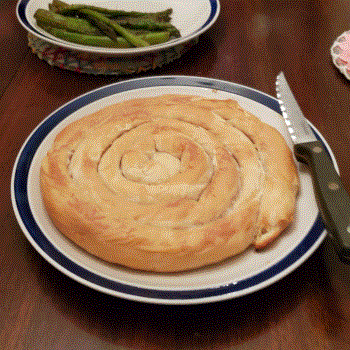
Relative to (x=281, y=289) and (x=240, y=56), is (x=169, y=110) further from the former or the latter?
(x=240, y=56)

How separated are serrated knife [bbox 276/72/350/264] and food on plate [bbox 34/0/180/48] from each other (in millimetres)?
584

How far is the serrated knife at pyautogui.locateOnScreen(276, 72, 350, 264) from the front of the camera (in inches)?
30.0

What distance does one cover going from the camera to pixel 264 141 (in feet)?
3.34

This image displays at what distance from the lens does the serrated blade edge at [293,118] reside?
1015 millimetres

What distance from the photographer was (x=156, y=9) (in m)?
1.76

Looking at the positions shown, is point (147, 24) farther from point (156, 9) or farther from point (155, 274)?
point (155, 274)

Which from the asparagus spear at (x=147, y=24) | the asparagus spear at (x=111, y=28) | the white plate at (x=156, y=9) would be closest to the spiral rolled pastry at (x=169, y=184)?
the white plate at (x=156, y=9)

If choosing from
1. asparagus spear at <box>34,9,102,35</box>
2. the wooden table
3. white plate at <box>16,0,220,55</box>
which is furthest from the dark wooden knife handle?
asparagus spear at <box>34,9,102,35</box>

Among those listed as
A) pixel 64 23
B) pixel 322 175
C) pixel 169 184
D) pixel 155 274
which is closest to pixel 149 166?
pixel 169 184

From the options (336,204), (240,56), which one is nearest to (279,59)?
(240,56)

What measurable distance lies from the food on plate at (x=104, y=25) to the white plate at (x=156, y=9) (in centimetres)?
5

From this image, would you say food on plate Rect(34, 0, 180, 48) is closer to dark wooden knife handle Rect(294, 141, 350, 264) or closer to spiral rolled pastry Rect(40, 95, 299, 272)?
spiral rolled pastry Rect(40, 95, 299, 272)

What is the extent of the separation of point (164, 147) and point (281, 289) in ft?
1.29

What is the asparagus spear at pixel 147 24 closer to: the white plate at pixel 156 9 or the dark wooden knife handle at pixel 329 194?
the white plate at pixel 156 9
